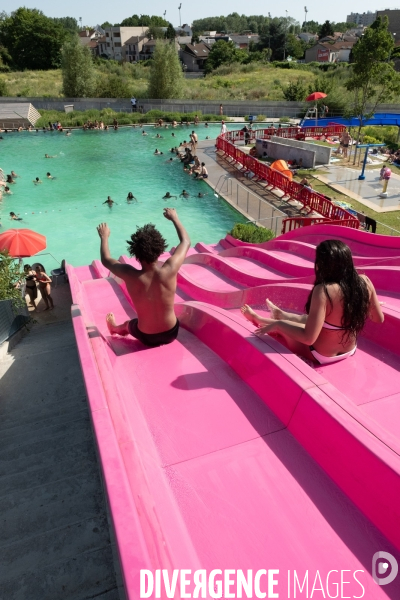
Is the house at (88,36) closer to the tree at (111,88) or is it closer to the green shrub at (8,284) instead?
the tree at (111,88)

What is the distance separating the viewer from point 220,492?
2.38 m

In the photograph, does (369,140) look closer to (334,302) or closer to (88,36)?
(334,302)

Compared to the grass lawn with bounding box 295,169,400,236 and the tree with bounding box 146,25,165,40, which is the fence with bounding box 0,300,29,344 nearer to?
the grass lawn with bounding box 295,169,400,236

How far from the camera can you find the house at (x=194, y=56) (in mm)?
93444

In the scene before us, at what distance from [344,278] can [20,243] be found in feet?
29.9

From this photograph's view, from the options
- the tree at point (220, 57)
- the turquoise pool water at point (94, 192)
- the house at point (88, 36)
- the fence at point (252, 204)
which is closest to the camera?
the fence at point (252, 204)

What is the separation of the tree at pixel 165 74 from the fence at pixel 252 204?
91.3 feet

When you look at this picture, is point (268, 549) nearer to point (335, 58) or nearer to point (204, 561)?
point (204, 561)

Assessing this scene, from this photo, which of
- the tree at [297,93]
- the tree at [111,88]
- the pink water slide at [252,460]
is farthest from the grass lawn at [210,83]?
the pink water slide at [252,460]

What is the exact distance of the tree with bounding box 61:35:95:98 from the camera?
43.4 m

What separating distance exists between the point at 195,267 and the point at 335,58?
11072cm

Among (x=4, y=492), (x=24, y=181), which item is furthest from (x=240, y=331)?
(x=24, y=181)

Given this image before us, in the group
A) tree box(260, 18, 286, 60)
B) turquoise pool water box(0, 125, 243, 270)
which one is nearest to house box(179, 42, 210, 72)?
tree box(260, 18, 286, 60)

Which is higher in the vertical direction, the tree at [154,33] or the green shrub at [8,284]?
the tree at [154,33]
